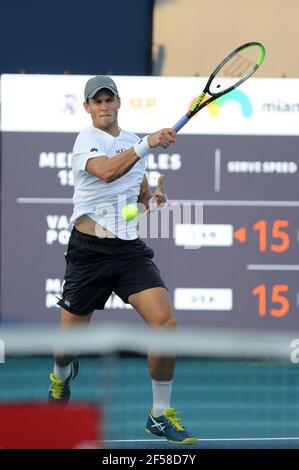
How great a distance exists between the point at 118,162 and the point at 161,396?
1.10 meters

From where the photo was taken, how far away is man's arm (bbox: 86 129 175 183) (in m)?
6.17

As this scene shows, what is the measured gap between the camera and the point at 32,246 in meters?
10.2

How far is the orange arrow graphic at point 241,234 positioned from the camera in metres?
10.2

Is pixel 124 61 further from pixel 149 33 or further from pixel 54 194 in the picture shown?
pixel 54 194

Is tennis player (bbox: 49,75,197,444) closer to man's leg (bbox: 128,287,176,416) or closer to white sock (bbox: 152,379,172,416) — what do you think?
man's leg (bbox: 128,287,176,416)

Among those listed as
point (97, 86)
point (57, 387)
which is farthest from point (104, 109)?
point (57, 387)

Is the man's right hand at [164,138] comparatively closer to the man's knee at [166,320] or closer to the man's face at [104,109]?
the man's face at [104,109]

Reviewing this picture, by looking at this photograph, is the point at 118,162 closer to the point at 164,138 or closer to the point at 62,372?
the point at 164,138

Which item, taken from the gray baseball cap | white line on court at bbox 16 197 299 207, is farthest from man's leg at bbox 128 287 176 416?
white line on court at bbox 16 197 299 207

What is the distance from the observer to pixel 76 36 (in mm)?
11164

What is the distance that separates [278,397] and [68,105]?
2714mm

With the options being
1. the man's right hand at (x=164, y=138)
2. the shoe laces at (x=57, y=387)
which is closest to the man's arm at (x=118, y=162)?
the man's right hand at (x=164, y=138)

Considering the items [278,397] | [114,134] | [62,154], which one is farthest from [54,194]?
[114,134]
